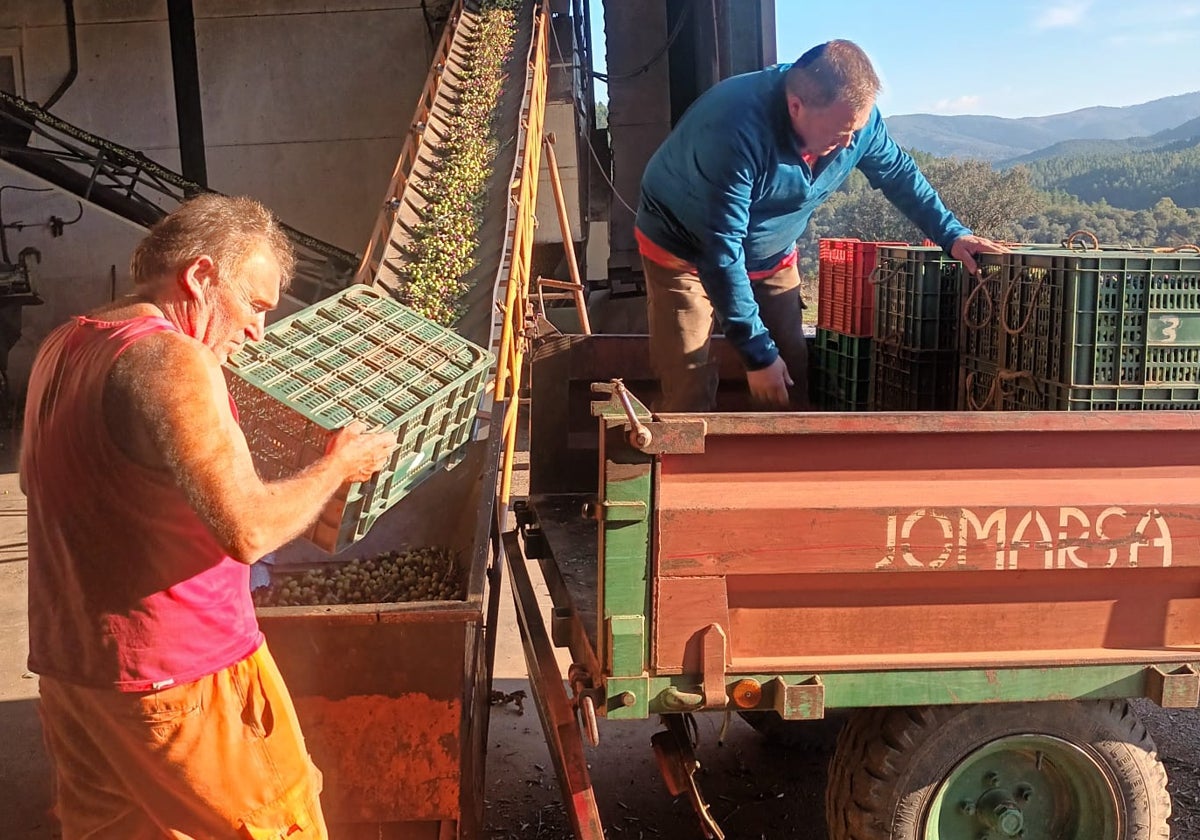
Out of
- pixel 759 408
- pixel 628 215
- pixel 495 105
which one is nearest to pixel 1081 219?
pixel 628 215

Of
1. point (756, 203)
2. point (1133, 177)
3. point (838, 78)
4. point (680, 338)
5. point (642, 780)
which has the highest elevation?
point (1133, 177)

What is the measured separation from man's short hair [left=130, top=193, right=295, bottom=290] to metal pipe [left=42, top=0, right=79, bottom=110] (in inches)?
567

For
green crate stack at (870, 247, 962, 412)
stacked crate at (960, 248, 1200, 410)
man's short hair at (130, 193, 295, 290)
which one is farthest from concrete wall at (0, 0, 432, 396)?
man's short hair at (130, 193, 295, 290)

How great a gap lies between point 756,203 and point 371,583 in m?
2.13

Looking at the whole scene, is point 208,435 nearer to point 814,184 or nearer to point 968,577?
point 968,577

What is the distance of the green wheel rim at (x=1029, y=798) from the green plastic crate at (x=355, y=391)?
6.28ft

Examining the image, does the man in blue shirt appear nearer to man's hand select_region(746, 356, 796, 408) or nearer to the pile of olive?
man's hand select_region(746, 356, 796, 408)

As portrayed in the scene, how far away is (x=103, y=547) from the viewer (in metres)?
2.25

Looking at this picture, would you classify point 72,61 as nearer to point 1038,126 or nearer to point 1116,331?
point 1116,331

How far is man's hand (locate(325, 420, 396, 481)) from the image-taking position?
100 inches

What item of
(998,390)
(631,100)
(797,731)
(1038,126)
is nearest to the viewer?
(998,390)

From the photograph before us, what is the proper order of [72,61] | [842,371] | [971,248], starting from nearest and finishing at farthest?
1. [971,248]
2. [842,371]
3. [72,61]

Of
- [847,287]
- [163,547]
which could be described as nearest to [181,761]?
[163,547]

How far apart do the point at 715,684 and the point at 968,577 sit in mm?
736
